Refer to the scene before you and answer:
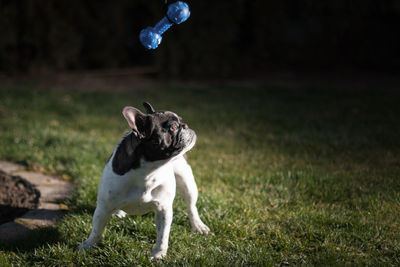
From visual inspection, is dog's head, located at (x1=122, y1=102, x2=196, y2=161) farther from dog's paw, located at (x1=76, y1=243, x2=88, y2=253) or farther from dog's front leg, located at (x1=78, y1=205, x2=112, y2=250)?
dog's paw, located at (x1=76, y1=243, x2=88, y2=253)

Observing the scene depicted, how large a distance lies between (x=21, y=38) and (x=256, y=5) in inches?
252

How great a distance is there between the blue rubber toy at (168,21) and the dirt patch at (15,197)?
215 centimetres

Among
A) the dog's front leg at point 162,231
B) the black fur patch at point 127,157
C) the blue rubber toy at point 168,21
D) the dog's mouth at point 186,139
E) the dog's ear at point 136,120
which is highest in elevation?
the blue rubber toy at point 168,21

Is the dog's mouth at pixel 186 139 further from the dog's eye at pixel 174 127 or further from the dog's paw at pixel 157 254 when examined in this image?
the dog's paw at pixel 157 254

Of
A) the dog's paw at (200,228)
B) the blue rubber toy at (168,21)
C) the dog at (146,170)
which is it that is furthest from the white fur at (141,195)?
the blue rubber toy at (168,21)

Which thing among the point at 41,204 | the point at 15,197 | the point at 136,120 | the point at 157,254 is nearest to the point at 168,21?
the point at 136,120

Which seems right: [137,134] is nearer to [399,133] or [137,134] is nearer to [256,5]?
[399,133]

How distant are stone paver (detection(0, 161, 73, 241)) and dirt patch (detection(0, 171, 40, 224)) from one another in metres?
0.07

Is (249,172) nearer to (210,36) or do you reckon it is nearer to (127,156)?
(127,156)

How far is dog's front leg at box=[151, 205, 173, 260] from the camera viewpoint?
274 cm

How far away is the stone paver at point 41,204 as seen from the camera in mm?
3303

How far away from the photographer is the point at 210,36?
390 inches

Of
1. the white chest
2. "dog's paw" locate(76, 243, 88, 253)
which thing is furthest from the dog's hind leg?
"dog's paw" locate(76, 243, 88, 253)

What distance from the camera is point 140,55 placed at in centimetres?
1312
